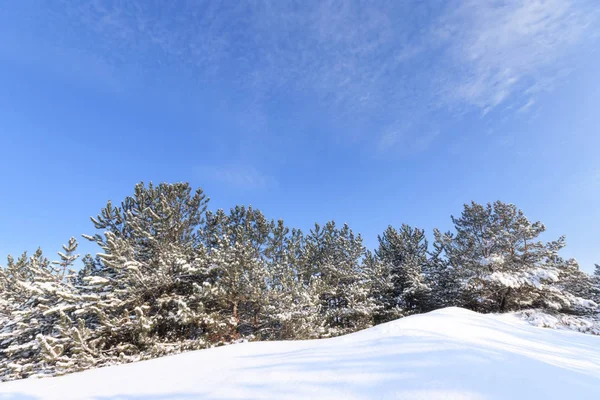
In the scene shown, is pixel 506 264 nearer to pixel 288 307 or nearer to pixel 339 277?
pixel 339 277

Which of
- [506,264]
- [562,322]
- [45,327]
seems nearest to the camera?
[45,327]

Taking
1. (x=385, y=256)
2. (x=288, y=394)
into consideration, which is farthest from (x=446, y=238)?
(x=288, y=394)

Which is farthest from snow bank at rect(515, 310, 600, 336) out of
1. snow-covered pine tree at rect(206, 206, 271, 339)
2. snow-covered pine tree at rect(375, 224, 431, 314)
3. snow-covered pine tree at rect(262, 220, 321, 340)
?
snow-covered pine tree at rect(206, 206, 271, 339)

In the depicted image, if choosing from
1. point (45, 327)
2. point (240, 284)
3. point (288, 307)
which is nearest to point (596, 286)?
point (288, 307)

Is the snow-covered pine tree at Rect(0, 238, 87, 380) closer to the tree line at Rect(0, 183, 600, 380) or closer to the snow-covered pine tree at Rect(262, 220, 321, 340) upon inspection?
the tree line at Rect(0, 183, 600, 380)

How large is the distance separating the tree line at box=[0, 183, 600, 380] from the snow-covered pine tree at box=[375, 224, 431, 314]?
0.43 ft

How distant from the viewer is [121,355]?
31.5ft

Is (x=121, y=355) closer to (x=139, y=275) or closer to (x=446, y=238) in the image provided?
A: (x=139, y=275)

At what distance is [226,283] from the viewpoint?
12102mm

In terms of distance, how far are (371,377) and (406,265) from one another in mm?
19262

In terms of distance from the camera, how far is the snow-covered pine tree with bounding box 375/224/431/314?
63.8ft

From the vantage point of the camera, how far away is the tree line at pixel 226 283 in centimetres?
1017

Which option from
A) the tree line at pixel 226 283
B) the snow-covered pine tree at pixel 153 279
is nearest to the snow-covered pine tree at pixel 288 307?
the tree line at pixel 226 283

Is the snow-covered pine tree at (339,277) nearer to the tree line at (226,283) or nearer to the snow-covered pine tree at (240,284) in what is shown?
the tree line at (226,283)
